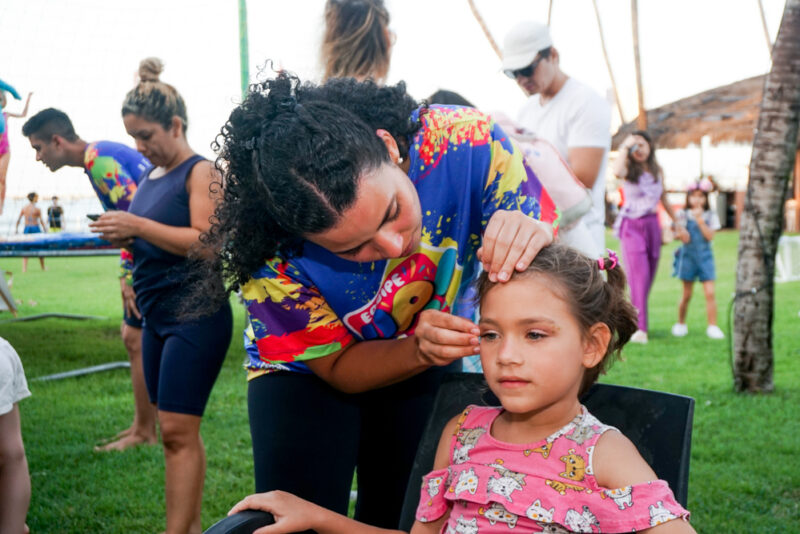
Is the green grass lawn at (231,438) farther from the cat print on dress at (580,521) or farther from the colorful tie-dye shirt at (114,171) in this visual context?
the cat print on dress at (580,521)

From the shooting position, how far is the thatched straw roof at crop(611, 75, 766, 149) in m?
16.0

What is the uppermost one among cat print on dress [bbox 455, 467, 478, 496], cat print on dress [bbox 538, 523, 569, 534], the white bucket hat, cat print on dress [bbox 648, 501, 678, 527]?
the white bucket hat

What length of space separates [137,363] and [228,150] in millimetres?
2794

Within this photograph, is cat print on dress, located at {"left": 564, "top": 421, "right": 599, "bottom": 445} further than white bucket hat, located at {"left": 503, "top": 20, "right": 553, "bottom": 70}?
No

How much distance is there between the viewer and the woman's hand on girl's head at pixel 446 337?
1567 millimetres

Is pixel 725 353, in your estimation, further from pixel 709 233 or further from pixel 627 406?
pixel 627 406

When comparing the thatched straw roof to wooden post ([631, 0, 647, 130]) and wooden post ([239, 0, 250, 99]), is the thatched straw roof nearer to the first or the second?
wooden post ([631, 0, 647, 130])

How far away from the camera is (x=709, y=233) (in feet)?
24.0

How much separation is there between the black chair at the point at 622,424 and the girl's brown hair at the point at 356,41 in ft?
4.58

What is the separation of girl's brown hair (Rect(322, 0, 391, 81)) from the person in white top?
2.99ft

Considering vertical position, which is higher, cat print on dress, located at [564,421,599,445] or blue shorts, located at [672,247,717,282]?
blue shorts, located at [672,247,717,282]

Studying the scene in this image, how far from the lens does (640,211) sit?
661 cm

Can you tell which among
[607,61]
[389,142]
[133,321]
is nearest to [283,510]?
[389,142]

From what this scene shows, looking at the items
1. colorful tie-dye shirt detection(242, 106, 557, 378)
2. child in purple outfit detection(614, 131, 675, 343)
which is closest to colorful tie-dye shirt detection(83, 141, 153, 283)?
colorful tie-dye shirt detection(242, 106, 557, 378)
